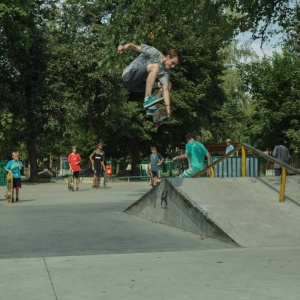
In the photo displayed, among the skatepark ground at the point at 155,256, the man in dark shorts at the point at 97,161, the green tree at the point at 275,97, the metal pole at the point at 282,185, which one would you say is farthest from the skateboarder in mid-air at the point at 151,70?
the green tree at the point at 275,97

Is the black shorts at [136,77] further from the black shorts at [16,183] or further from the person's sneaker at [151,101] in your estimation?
the black shorts at [16,183]

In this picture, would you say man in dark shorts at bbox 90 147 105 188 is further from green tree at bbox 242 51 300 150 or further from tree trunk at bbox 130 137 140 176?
tree trunk at bbox 130 137 140 176

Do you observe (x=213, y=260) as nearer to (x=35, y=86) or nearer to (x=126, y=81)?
(x=126, y=81)

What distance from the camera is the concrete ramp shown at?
905cm

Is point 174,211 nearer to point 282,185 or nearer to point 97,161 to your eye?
point 282,185

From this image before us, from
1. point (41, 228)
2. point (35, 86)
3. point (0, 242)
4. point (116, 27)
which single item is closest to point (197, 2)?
point (116, 27)

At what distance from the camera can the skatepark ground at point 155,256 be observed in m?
5.71

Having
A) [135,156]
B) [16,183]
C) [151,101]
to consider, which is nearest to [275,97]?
[135,156]

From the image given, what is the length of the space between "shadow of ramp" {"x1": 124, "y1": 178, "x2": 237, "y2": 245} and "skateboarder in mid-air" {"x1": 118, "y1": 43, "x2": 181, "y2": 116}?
1812 mm

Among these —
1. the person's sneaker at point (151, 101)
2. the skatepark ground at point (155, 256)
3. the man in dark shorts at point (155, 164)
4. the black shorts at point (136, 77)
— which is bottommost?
the skatepark ground at point (155, 256)

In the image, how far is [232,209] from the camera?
1008 cm

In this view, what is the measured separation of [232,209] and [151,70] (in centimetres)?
264

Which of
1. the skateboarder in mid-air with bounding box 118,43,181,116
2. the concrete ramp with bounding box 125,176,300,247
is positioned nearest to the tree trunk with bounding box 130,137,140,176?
the concrete ramp with bounding box 125,176,300,247

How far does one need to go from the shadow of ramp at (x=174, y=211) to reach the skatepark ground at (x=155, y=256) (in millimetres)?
76
